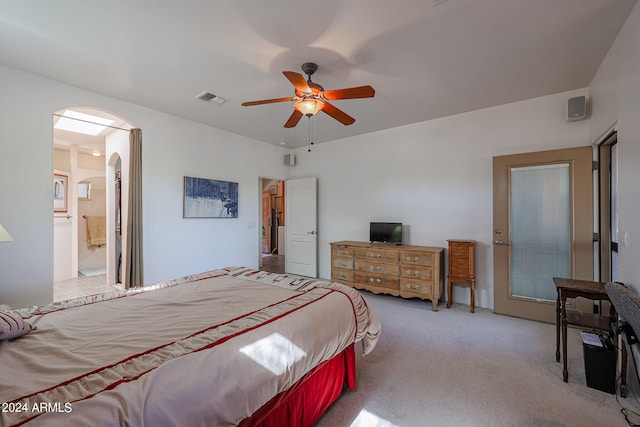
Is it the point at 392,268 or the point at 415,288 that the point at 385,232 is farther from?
the point at 415,288

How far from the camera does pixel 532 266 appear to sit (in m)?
3.33

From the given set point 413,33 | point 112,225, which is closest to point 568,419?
point 413,33

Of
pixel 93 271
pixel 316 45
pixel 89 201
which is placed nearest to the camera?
pixel 316 45

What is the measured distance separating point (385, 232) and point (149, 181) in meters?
3.55

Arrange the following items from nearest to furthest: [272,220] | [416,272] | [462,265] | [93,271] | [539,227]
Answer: [539,227] < [462,265] < [416,272] < [93,271] < [272,220]

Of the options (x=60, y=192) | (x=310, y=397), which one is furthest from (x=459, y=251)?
(x=60, y=192)

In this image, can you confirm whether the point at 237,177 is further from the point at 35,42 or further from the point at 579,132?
the point at 579,132

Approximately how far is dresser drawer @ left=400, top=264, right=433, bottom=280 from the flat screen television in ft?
1.77

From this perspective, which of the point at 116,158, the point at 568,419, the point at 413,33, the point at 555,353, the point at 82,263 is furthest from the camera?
the point at 82,263

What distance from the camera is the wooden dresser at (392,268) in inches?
145

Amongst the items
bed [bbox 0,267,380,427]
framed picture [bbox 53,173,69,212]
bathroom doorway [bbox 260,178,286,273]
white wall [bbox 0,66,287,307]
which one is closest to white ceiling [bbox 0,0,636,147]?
white wall [bbox 0,66,287,307]

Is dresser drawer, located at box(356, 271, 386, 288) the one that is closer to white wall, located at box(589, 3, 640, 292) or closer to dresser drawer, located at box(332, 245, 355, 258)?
dresser drawer, located at box(332, 245, 355, 258)

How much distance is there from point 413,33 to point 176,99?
2813 mm

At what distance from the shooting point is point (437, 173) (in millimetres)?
4125
